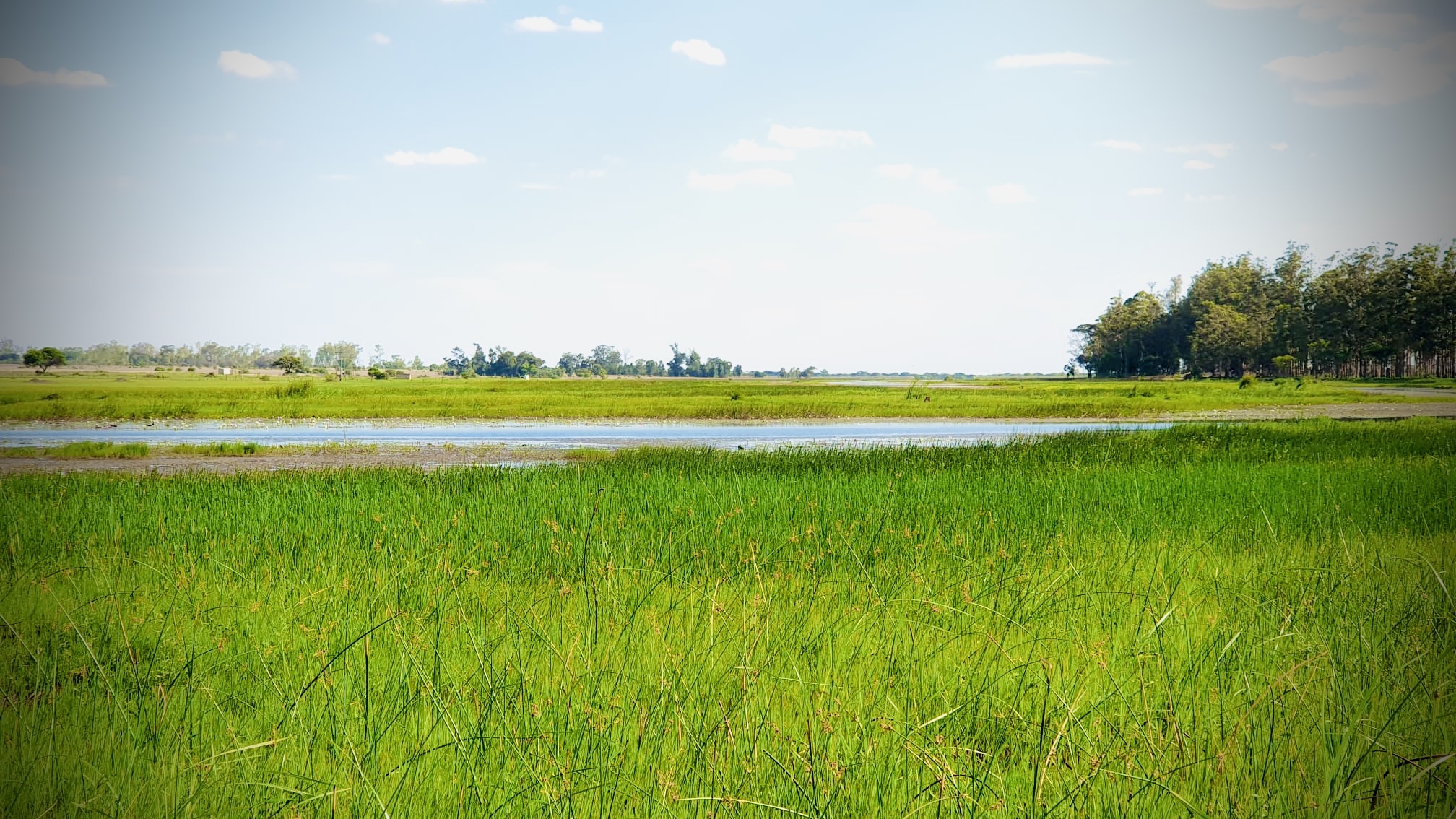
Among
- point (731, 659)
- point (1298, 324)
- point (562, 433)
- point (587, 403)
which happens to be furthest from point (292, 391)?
point (1298, 324)

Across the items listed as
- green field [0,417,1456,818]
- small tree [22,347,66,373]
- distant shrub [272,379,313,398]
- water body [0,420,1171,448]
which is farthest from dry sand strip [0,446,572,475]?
small tree [22,347,66,373]

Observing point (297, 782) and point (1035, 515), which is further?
point (1035, 515)

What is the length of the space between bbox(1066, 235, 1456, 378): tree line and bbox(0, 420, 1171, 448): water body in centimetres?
5210

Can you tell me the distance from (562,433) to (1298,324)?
89712mm

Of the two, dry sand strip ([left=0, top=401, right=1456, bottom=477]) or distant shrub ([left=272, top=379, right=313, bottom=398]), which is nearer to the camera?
dry sand strip ([left=0, top=401, right=1456, bottom=477])

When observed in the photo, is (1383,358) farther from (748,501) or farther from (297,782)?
(297,782)

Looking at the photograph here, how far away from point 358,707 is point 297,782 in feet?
2.77

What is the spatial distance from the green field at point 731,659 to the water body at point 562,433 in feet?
54.8

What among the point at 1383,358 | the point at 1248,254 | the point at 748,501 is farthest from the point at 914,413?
the point at 1248,254

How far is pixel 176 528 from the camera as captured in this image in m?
10.4

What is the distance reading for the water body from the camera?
3022cm

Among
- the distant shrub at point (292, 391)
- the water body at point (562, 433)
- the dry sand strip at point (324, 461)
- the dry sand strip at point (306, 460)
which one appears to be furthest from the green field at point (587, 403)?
the dry sand strip at point (306, 460)

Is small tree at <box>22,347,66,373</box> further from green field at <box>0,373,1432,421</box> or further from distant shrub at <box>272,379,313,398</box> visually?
distant shrub at <box>272,379,313,398</box>

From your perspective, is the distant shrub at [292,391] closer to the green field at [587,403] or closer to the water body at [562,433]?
the green field at [587,403]
